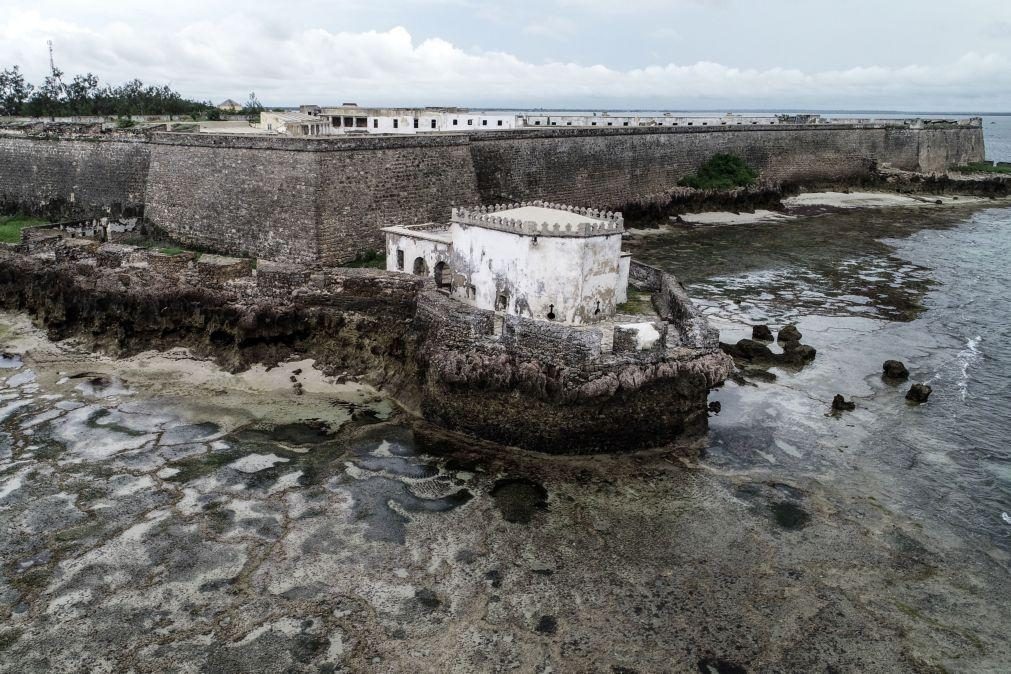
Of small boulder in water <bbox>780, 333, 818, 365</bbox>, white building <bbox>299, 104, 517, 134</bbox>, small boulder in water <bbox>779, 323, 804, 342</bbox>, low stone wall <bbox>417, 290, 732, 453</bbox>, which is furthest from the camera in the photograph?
white building <bbox>299, 104, 517, 134</bbox>

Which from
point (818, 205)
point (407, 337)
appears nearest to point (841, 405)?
point (407, 337)

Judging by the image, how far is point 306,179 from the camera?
797 inches

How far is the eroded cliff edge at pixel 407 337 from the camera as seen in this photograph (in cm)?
1412

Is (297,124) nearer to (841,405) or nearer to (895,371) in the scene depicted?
(841,405)

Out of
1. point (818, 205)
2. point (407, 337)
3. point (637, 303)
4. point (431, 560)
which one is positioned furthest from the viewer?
point (818, 205)

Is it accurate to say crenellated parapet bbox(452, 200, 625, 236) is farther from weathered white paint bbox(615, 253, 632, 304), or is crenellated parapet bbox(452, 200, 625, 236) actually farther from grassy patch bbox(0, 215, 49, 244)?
grassy patch bbox(0, 215, 49, 244)

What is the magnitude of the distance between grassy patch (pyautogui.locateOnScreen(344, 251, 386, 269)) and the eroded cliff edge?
190cm

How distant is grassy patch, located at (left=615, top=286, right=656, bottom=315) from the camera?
17578 millimetres

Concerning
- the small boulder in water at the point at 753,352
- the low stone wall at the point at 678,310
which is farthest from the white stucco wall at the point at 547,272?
the small boulder in water at the point at 753,352

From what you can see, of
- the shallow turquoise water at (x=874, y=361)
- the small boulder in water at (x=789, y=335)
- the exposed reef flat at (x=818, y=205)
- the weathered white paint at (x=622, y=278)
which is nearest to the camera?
the shallow turquoise water at (x=874, y=361)

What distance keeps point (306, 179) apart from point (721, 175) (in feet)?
91.2

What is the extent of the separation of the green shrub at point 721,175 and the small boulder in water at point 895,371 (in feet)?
77.2

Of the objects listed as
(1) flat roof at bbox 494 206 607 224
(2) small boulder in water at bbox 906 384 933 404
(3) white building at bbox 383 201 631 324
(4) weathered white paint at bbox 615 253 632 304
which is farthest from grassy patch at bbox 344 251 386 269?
(2) small boulder in water at bbox 906 384 933 404

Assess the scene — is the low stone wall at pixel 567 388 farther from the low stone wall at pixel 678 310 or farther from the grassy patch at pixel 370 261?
the grassy patch at pixel 370 261
